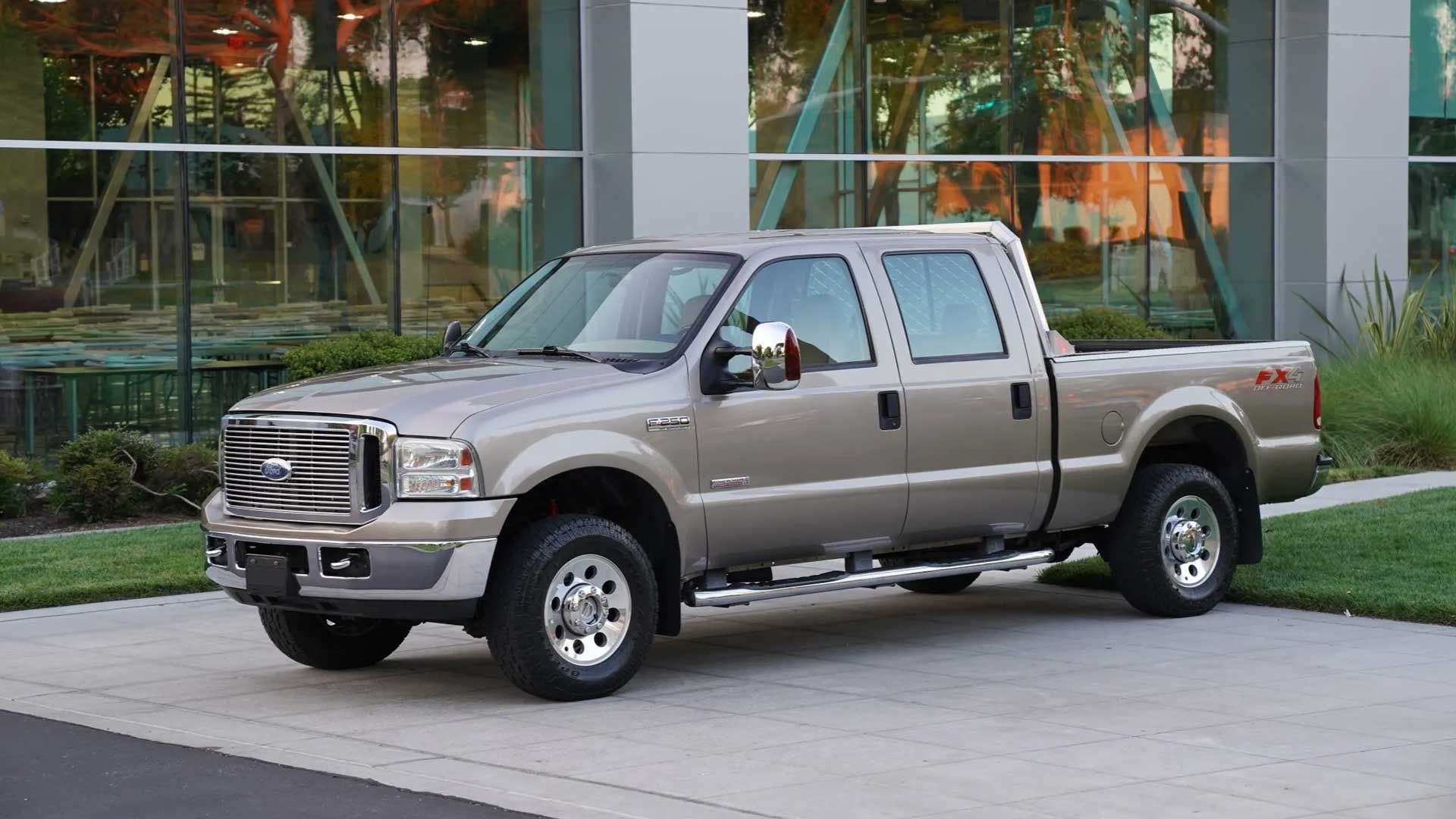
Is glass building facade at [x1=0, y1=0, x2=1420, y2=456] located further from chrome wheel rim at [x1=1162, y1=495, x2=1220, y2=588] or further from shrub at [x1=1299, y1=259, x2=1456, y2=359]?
chrome wheel rim at [x1=1162, y1=495, x2=1220, y2=588]

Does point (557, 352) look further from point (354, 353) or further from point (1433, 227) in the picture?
point (1433, 227)

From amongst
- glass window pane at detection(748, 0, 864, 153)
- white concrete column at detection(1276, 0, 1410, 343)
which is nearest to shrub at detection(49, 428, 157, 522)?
glass window pane at detection(748, 0, 864, 153)

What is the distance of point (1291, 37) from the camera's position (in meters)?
25.2

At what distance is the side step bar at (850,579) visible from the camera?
9.27 meters

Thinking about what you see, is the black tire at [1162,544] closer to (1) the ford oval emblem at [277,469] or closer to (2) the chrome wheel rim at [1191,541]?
(2) the chrome wheel rim at [1191,541]

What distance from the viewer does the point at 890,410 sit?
9.77m

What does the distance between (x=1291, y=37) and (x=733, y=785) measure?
20128mm

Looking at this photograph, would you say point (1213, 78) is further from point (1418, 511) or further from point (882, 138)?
point (1418, 511)

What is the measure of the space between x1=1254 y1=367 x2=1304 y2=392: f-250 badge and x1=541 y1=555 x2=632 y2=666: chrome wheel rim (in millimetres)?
4179

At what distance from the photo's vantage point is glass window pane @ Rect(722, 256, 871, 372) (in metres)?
9.59

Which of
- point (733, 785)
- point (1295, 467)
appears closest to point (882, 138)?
point (1295, 467)

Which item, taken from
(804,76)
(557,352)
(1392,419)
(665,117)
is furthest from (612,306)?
(804,76)

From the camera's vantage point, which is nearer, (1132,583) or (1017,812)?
(1017,812)

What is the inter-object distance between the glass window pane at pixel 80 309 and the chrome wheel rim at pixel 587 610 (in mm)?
10038
